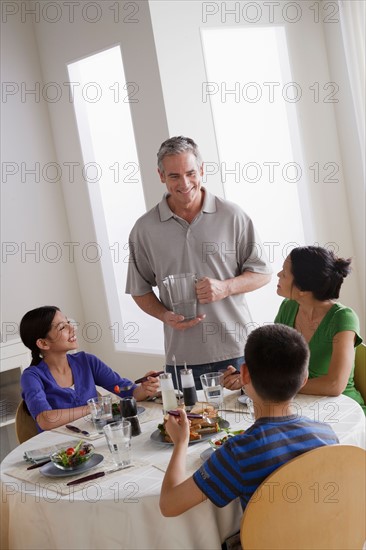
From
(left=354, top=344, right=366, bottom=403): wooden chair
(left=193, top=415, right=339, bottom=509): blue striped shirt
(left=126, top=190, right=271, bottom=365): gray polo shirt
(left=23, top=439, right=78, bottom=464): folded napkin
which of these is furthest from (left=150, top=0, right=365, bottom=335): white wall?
(left=193, top=415, right=339, bottom=509): blue striped shirt

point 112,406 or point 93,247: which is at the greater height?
point 93,247

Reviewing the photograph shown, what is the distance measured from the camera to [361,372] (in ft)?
8.28

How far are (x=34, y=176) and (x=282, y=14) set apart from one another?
184 centimetres

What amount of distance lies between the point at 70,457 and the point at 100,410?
339 millimetres

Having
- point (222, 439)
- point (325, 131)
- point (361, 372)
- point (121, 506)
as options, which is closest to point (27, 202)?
point (325, 131)

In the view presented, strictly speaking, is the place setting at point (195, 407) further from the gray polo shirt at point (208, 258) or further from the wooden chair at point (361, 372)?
the wooden chair at point (361, 372)

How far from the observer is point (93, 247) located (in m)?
4.61

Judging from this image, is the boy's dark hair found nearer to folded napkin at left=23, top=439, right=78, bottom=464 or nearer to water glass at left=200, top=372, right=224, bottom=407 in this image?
water glass at left=200, top=372, right=224, bottom=407

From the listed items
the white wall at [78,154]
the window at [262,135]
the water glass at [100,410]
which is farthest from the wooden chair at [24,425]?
the window at [262,135]

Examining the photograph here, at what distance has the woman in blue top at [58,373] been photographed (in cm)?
259

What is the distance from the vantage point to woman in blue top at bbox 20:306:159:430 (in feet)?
8.50

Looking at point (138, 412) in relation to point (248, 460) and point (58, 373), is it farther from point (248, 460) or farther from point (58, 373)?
point (248, 460)

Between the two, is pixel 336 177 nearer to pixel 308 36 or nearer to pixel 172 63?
pixel 308 36

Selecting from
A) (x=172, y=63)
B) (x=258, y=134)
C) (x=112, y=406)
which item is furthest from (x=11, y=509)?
(x=258, y=134)
